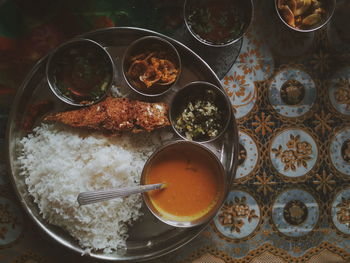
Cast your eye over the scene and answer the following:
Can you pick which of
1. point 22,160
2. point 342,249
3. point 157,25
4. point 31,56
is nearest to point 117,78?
point 157,25

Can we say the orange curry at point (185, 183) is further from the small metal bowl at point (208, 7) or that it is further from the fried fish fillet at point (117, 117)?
the small metal bowl at point (208, 7)

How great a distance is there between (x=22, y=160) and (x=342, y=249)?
7.88 feet

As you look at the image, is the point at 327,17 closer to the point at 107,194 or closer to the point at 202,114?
the point at 202,114

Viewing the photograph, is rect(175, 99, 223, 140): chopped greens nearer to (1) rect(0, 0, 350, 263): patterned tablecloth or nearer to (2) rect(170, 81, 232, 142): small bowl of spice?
(2) rect(170, 81, 232, 142): small bowl of spice

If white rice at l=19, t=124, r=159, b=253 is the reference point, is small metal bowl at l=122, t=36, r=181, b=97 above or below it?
above

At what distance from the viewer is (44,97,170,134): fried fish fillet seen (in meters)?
2.27

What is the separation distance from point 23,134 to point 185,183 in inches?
45.9

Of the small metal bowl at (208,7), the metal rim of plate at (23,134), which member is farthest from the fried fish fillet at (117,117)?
the small metal bowl at (208,7)

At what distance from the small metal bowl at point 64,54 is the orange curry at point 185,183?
0.62 meters

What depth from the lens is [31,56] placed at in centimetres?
254

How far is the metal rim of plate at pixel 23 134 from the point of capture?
2336 millimetres

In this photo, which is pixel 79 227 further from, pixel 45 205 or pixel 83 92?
pixel 83 92

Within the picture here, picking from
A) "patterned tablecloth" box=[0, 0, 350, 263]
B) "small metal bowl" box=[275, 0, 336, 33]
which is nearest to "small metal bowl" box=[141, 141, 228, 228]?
"patterned tablecloth" box=[0, 0, 350, 263]

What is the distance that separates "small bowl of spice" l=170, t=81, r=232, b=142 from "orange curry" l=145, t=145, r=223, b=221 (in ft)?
0.42
